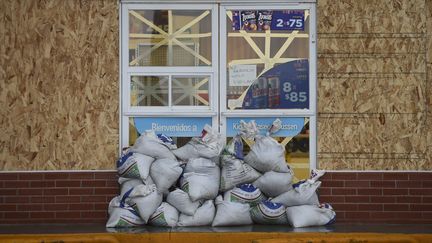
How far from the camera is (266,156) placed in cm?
794

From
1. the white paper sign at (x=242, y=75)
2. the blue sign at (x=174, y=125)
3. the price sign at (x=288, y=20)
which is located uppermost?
the price sign at (x=288, y=20)

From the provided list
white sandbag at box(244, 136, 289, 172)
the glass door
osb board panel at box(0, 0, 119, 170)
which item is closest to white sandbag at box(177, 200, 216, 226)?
white sandbag at box(244, 136, 289, 172)

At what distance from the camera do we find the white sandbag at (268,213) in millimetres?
7809

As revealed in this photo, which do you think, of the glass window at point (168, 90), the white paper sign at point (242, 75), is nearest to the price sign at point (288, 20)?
the white paper sign at point (242, 75)

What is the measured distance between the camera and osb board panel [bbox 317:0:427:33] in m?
8.27

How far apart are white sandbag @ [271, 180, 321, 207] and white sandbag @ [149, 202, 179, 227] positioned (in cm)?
116

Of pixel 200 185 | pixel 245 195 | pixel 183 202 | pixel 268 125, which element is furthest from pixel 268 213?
pixel 268 125

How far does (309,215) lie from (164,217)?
159 centimetres

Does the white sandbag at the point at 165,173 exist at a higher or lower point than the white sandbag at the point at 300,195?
higher

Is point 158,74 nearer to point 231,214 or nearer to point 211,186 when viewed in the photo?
point 211,186

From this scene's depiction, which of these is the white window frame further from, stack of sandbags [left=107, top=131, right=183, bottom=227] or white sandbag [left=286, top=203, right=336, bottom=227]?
white sandbag [left=286, top=203, right=336, bottom=227]

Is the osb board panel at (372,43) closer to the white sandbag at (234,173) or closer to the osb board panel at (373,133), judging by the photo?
the osb board panel at (373,133)

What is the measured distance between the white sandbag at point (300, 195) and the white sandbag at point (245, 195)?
0.25m

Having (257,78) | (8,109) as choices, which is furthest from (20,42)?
(257,78)
